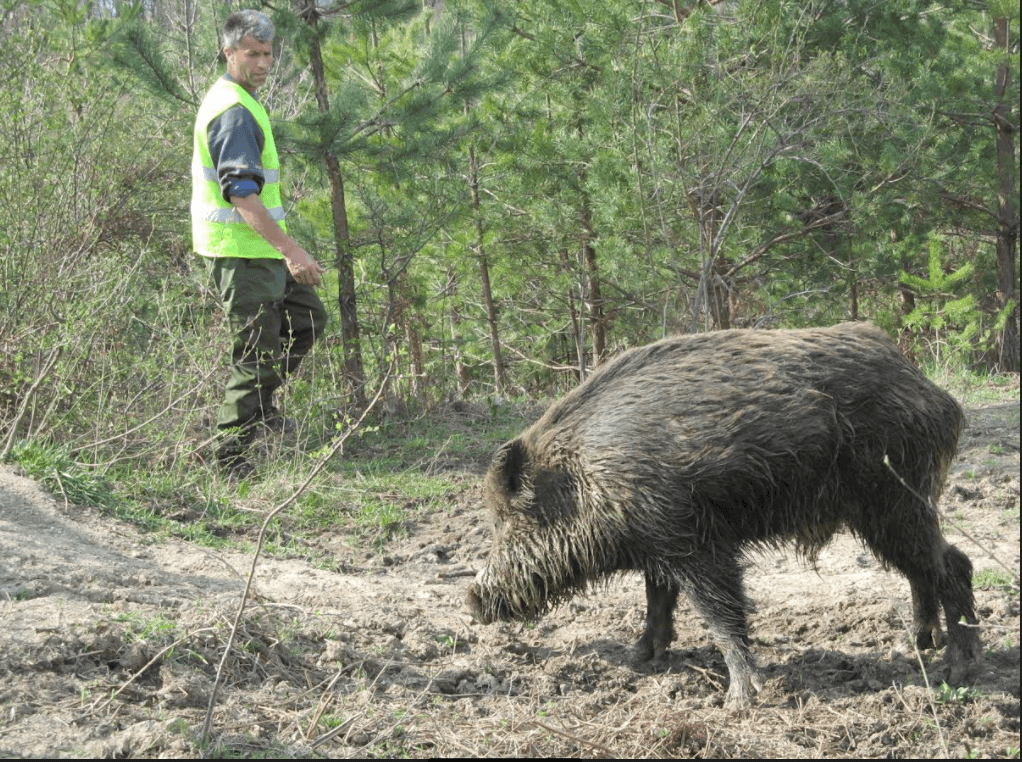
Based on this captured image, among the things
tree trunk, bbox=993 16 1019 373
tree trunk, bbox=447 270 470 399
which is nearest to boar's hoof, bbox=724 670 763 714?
tree trunk, bbox=447 270 470 399

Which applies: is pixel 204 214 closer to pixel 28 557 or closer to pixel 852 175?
pixel 28 557

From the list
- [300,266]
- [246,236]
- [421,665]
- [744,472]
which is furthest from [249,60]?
[744,472]

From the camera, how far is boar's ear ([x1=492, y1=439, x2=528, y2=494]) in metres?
4.57

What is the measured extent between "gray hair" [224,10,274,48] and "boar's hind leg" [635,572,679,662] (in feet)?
13.5

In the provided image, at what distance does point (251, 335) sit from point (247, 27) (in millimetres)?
1892

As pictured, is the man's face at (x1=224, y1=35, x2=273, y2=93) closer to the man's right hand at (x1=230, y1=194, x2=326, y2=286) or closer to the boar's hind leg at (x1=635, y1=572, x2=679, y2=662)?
the man's right hand at (x1=230, y1=194, x2=326, y2=286)

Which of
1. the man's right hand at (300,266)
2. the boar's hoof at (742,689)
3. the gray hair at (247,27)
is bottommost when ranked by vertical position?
the boar's hoof at (742,689)

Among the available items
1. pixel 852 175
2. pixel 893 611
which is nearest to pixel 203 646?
pixel 893 611

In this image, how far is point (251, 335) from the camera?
6.70 metres

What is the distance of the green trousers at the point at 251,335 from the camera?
6.70 m

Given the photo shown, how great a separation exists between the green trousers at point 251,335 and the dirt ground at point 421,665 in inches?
50.5

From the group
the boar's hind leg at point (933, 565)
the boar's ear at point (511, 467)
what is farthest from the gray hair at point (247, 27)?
the boar's hind leg at point (933, 565)

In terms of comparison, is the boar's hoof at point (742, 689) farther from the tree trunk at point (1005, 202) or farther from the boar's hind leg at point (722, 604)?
the tree trunk at point (1005, 202)

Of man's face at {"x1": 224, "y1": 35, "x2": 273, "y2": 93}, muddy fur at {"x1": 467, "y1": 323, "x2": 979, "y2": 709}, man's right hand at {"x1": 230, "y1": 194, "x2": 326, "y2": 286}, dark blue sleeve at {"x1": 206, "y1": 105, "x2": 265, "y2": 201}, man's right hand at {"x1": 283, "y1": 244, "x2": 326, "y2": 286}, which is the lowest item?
muddy fur at {"x1": 467, "y1": 323, "x2": 979, "y2": 709}
